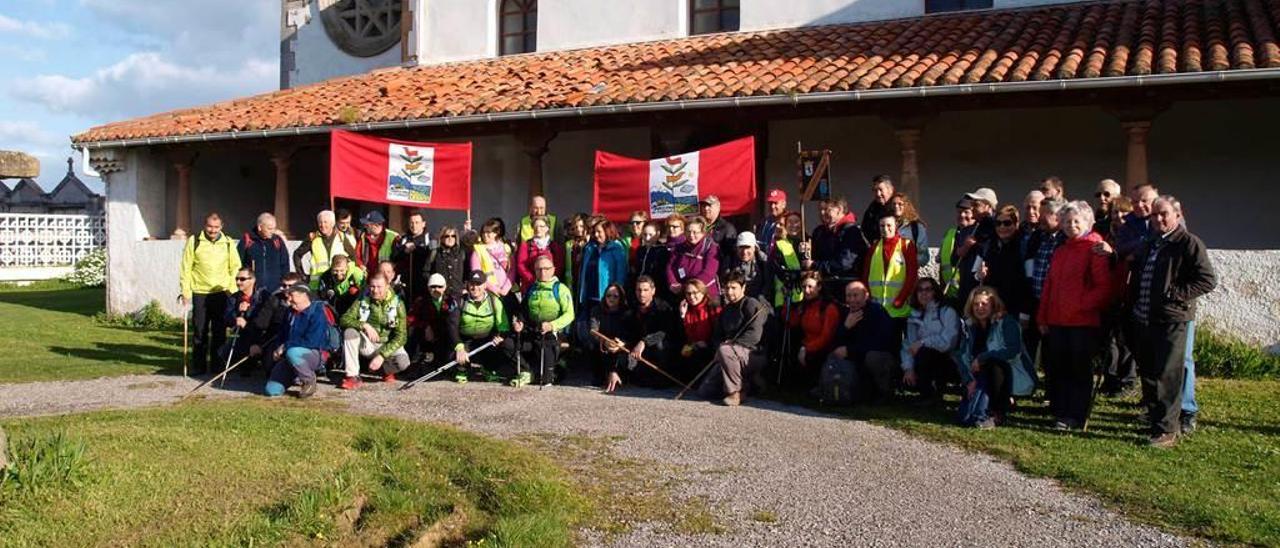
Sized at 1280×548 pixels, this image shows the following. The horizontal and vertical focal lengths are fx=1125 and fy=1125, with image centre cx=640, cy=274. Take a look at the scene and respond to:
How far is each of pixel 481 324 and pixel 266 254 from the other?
8.53 ft

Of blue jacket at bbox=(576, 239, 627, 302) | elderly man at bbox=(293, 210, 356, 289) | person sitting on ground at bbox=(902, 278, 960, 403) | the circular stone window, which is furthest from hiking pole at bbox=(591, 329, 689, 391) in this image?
the circular stone window

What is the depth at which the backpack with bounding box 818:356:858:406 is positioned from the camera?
8.34 metres

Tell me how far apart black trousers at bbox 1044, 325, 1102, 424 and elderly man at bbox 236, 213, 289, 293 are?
23.6ft

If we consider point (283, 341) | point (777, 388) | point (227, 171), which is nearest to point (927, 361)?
point (777, 388)

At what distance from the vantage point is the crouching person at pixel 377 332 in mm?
9727

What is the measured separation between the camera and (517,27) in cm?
1767

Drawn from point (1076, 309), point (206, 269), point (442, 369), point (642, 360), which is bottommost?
point (442, 369)

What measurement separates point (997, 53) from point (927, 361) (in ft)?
16.4

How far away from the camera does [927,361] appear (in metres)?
8.46

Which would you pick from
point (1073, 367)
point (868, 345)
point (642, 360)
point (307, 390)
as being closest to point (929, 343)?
point (868, 345)

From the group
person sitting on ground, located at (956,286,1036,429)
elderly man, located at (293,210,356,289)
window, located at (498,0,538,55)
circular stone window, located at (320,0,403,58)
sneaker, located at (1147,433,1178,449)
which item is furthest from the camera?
circular stone window, located at (320,0,403,58)

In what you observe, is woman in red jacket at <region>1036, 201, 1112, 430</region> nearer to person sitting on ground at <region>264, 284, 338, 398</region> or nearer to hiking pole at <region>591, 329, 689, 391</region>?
hiking pole at <region>591, 329, 689, 391</region>

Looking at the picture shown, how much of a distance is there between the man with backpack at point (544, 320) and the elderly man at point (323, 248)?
2.11 m

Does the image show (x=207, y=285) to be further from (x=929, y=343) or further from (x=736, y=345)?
(x=929, y=343)
